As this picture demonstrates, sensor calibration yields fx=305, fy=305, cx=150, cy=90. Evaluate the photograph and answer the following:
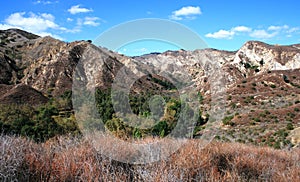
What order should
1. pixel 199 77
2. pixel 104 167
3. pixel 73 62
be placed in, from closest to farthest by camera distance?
1. pixel 104 167
2. pixel 199 77
3. pixel 73 62

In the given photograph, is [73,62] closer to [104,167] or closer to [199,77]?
[199,77]

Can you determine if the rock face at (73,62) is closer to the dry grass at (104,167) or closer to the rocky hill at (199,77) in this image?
the rocky hill at (199,77)

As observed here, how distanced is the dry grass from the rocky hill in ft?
23.9

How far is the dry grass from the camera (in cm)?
420

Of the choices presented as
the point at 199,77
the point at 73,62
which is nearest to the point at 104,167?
the point at 199,77

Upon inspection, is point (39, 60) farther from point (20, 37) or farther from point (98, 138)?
point (98, 138)

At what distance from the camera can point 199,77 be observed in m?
18.7

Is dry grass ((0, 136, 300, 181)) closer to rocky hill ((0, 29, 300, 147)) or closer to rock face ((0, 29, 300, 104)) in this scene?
rocky hill ((0, 29, 300, 147))

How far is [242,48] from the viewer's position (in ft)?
297

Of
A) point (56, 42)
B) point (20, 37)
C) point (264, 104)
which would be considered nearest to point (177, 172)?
point (264, 104)

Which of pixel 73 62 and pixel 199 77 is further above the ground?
pixel 73 62

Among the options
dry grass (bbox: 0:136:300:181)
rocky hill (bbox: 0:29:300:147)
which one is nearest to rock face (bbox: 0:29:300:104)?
rocky hill (bbox: 0:29:300:147)

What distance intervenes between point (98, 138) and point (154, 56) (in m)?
36.2

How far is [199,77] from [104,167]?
14.7m
